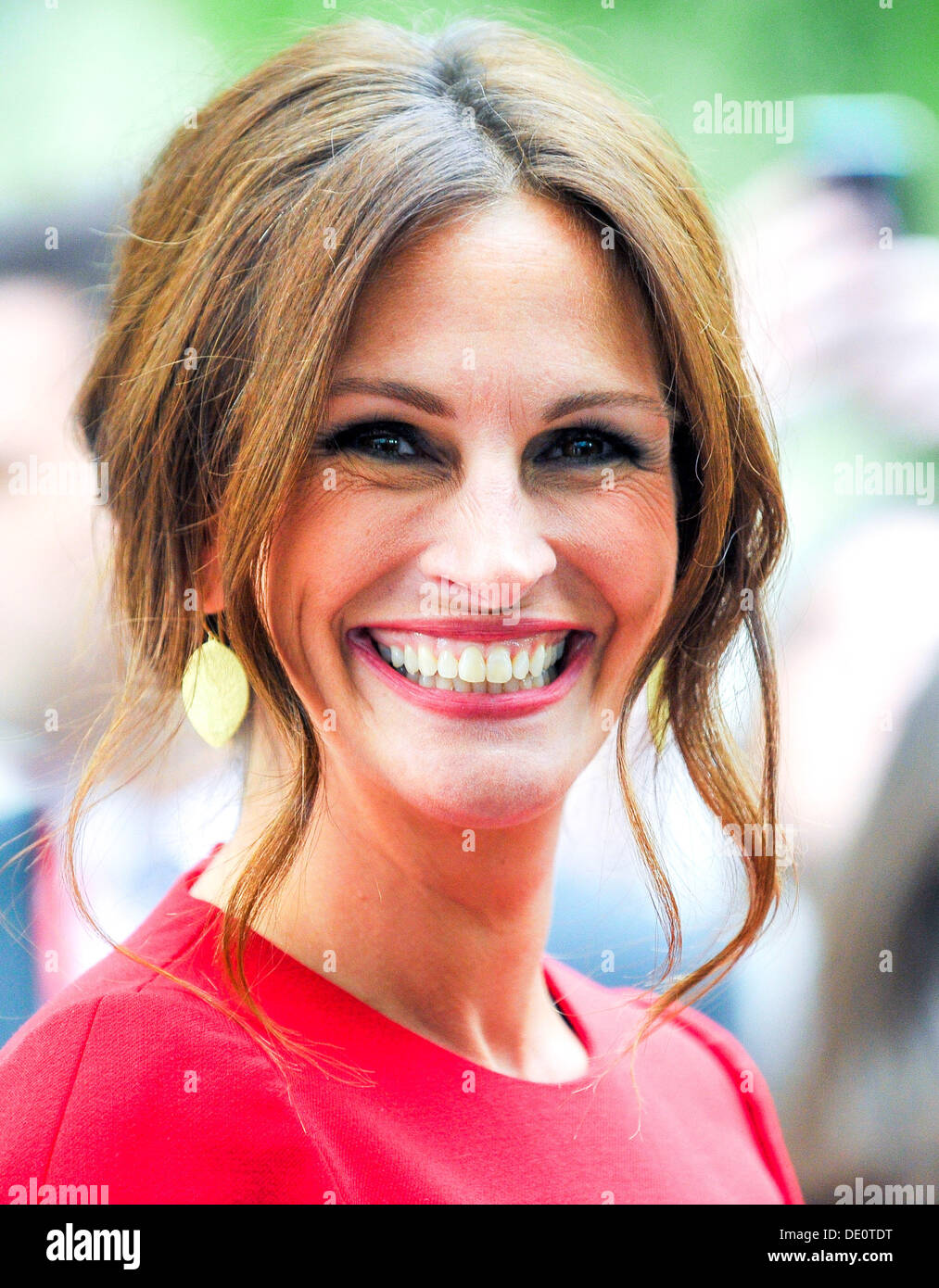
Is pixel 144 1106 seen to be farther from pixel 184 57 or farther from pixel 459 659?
pixel 184 57

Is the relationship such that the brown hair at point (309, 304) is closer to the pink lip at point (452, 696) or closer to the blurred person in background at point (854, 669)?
the pink lip at point (452, 696)

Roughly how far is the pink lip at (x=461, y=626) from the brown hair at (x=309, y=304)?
14 cm

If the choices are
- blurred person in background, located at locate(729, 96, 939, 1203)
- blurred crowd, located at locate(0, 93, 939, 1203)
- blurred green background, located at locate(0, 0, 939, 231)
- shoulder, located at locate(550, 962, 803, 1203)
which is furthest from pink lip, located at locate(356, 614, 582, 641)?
blurred person in background, located at locate(729, 96, 939, 1203)

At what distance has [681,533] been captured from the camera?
141 cm

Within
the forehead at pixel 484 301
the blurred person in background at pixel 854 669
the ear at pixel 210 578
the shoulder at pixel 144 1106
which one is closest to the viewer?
the shoulder at pixel 144 1106

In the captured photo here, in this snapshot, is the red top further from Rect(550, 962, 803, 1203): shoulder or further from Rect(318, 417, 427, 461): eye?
Rect(318, 417, 427, 461): eye

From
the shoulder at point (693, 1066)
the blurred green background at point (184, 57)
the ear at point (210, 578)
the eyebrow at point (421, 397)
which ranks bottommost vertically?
the shoulder at point (693, 1066)

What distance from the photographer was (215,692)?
1393 mm

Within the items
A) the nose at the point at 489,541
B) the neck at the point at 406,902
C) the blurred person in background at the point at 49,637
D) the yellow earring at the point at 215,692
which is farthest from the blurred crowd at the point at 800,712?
the nose at the point at 489,541

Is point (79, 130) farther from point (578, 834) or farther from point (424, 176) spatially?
point (578, 834)

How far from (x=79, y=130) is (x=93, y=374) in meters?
0.43

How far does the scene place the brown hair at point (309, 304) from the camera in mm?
1137

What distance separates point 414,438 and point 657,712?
0.56 m
